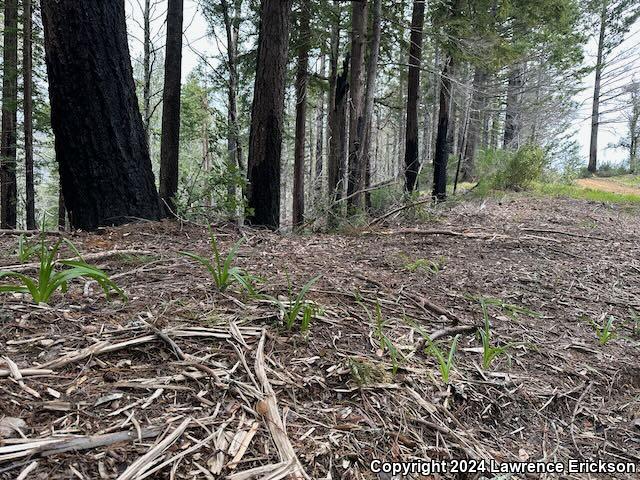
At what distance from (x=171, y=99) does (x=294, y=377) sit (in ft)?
19.9

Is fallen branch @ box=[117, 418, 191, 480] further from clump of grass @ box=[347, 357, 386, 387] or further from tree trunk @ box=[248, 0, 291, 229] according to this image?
tree trunk @ box=[248, 0, 291, 229]

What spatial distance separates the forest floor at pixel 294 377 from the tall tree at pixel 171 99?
4.03 metres

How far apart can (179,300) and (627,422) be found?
183 cm

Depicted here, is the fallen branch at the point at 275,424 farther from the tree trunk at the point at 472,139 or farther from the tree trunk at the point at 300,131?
the tree trunk at the point at 472,139

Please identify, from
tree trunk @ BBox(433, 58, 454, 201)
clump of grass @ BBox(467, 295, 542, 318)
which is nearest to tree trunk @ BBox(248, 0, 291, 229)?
clump of grass @ BBox(467, 295, 542, 318)

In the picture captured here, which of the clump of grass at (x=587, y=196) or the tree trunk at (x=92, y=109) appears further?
the clump of grass at (x=587, y=196)

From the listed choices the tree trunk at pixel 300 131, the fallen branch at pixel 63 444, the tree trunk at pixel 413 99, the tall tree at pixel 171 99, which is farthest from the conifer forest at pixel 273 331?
the tree trunk at pixel 300 131

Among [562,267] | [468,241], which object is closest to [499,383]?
[562,267]

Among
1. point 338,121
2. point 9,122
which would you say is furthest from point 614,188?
point 9,122

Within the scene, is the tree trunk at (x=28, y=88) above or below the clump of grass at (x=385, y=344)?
above

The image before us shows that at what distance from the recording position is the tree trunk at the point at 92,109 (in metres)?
2.98

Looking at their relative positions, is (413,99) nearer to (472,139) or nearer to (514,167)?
(514,167)

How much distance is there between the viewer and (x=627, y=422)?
1522mm

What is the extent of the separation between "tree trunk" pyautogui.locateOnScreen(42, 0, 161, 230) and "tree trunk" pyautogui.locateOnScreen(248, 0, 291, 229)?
5.07ft
